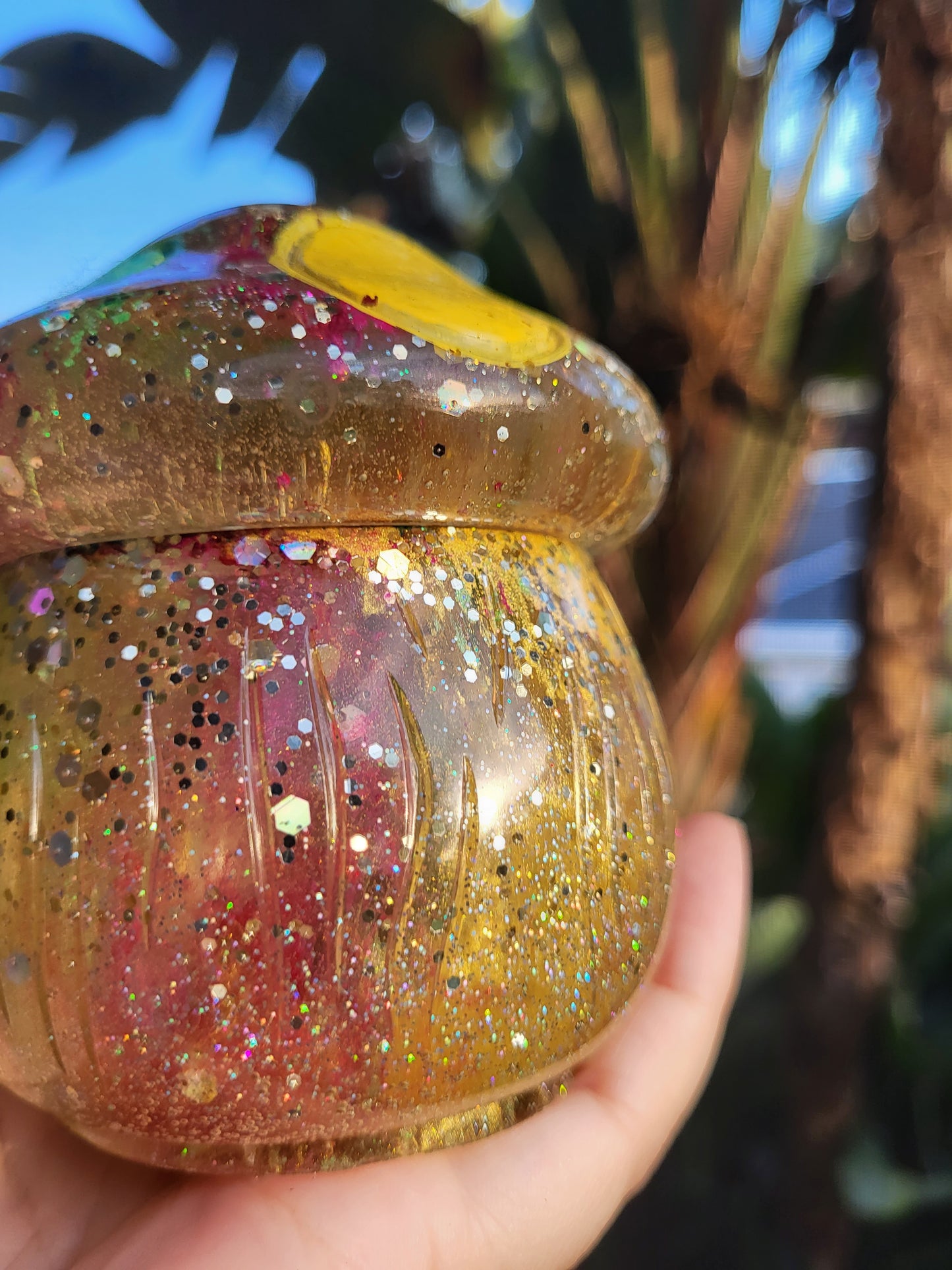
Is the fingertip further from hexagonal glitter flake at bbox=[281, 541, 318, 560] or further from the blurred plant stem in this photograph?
A: hexagonal glitter flake at bbox=[281, 541, 318, 560]

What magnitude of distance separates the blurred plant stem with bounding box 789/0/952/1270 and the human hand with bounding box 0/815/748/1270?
150mm

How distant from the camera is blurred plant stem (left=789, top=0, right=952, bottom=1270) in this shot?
1.30ft

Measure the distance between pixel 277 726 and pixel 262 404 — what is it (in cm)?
8

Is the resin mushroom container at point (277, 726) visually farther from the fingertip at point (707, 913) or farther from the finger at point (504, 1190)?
the fingertip at point (707, 913)

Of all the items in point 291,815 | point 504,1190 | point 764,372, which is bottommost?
point 504,1190

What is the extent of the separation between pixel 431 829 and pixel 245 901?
0.05 meters

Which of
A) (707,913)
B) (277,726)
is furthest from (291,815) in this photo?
(707,913)

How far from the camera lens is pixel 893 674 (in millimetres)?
445

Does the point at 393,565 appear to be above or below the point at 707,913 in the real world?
above

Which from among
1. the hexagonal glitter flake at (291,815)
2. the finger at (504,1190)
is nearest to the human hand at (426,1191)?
the finger at (504,1190)

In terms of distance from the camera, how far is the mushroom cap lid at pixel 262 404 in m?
0.20

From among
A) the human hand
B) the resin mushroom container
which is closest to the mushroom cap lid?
the resin mushroom container

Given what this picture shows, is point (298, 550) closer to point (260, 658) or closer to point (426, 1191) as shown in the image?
point (260, 658)

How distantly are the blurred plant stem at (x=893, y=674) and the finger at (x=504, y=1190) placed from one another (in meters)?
0.16
